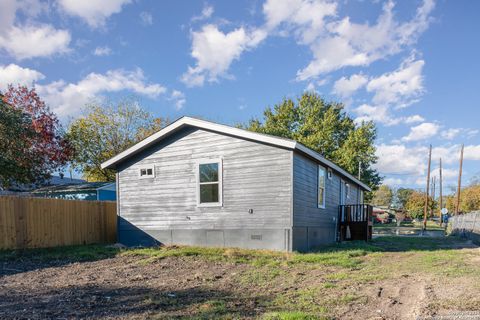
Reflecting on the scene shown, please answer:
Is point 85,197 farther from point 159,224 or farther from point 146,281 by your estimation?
point 146,281

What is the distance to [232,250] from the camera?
1077 cm

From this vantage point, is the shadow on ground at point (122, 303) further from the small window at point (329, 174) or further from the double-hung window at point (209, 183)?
the small window at point (329, 174)

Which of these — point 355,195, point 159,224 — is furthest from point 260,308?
point 355,195

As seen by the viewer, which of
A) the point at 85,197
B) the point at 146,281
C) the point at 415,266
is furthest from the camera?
the point at 85,197

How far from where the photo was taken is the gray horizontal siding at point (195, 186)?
10.9 metres

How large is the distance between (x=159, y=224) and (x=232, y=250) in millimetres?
3225

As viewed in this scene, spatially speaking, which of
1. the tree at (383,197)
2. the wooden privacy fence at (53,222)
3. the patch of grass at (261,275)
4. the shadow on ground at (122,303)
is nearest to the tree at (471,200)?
the tree at (383,197)

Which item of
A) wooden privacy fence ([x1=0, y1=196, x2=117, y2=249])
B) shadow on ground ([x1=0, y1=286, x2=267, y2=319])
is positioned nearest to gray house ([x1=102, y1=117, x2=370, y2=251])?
wooden privacy fence ([x1=0, y1=196, x2=117, y2=249])

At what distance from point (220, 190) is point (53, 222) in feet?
19.4

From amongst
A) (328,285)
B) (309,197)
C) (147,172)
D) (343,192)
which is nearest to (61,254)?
(147,172)

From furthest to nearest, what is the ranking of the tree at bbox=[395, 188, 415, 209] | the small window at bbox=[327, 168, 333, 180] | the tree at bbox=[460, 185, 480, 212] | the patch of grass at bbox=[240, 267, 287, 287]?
the tree at bbox=[395, 188, 415, 209]
the tree at bbox=[460, 185, 480, 212]
the small window at bbox=[327, 168, 333, 180]
the patch of grass at bbox=[240, 267, 287, 287]

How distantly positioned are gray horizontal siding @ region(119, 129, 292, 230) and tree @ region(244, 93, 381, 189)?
19.5 m

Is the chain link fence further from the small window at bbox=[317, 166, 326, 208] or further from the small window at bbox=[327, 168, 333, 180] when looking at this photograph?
the small window at bbox=[317, 166, 326, 208]

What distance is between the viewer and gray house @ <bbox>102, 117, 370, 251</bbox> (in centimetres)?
1089
